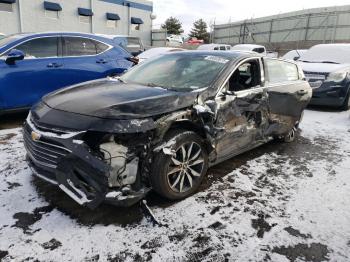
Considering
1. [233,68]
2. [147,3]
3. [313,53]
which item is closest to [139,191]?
[233,68]

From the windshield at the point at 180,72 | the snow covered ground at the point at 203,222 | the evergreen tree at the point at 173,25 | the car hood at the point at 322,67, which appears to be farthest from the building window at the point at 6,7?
the evergreen tree at the point at 173,25

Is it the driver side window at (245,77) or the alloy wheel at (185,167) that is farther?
the driver side window at (245,77)

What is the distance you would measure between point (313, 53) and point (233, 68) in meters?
7.61

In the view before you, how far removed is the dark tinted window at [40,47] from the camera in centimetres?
577

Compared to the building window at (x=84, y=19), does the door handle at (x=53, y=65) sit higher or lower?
lower

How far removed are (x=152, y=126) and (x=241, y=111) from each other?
1469 millimetres

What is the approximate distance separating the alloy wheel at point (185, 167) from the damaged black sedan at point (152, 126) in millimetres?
10

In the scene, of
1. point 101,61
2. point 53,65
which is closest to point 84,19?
point 101,61

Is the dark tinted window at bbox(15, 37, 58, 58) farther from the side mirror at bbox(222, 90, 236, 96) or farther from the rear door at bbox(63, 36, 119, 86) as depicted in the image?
the side mirror at bbox(222, 90, 236, 96)

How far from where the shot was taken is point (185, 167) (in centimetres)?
332

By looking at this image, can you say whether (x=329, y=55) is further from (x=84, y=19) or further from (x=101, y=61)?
(x=84, y=19)

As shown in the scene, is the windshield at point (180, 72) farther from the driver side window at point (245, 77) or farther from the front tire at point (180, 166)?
the front tire at point (180, 166)

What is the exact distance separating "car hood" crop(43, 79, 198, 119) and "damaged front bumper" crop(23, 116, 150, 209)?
0.31 meters

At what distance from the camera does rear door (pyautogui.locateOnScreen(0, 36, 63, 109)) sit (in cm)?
550
